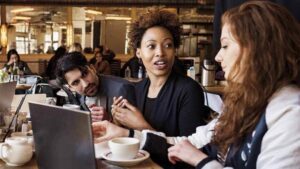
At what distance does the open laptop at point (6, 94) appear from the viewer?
194cm

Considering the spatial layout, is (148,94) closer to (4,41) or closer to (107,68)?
(107,68)

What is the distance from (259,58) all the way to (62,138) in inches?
23.6

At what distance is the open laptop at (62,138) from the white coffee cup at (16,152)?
0.08 meters

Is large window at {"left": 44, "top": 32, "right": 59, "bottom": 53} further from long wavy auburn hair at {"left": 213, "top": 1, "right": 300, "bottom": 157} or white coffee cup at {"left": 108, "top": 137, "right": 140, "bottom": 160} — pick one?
long wavy auburn hair at {"left": 213, "top": 1, "right": 300, "bottom": 157}

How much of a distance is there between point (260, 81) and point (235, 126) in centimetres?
15

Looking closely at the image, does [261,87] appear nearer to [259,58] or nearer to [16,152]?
[259,58]

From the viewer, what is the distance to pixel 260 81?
3.76 feet

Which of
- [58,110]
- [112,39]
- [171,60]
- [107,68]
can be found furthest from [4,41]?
[58,110]

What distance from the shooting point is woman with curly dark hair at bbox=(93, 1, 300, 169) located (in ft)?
3.48

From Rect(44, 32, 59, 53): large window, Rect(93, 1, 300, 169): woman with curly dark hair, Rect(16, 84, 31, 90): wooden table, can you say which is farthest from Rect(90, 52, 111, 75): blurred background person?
Rect(93, 1, 300, 169): woman with curly dark hair

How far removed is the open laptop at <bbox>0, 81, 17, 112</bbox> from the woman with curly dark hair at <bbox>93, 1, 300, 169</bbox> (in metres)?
1.09

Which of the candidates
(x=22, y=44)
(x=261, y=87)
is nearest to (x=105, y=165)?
(x=261, y=87)

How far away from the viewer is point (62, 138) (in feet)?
3.97

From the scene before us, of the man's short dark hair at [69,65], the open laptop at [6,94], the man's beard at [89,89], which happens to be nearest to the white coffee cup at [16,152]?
the open laptop at [6,94]
